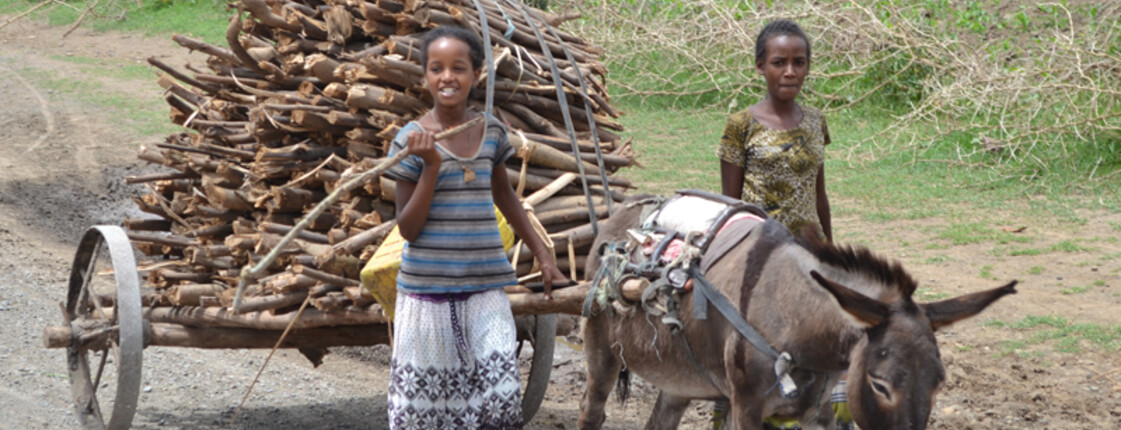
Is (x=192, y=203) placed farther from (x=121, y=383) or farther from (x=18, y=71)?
(x=18, y=71)

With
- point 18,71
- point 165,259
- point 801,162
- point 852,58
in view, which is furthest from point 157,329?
point 18,71

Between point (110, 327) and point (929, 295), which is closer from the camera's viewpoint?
point (110, 327)

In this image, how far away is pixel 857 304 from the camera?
9.32 ft

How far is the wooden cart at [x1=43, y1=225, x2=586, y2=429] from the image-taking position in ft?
14.5

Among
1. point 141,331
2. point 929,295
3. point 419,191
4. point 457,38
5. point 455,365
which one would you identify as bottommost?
point 929,295

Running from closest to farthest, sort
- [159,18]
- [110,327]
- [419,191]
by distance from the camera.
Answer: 1. [419,191]
2. [110,327]
3. [159,18]

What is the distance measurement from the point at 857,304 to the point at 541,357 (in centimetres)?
225

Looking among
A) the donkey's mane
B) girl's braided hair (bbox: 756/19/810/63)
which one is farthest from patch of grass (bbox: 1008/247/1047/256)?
the donkey's mane

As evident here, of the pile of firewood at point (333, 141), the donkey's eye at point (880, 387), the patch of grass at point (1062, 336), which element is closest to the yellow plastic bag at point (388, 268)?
the pile of firewood at point (333, 141)

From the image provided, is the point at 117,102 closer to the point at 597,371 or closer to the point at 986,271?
the point at 986,271

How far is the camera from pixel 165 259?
5.88 metres

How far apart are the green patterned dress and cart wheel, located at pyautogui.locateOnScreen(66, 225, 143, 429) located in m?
2.56

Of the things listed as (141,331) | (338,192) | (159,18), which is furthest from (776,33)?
(159,18)

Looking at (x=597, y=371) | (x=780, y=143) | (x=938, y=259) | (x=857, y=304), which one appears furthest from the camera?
(x=938, y=259)
